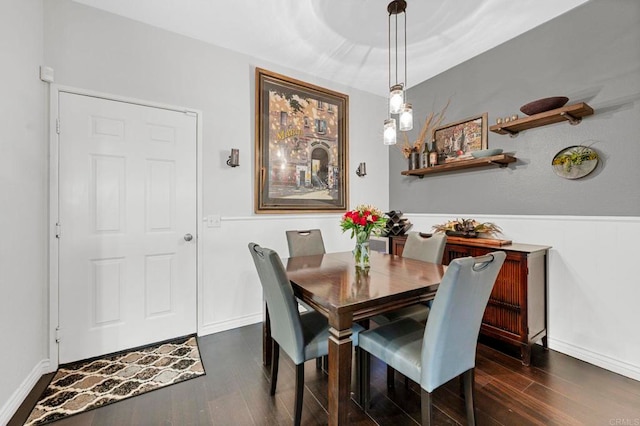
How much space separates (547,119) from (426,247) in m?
1.50

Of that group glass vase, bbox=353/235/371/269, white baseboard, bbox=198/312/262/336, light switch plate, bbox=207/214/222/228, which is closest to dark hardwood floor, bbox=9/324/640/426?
white baseboard, bbox=198/312/262/336

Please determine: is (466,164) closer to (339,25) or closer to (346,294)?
(339,25)

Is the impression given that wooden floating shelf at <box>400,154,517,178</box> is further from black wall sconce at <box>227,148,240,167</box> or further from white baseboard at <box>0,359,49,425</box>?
white baseboard at <box>0,359,49,425</box>

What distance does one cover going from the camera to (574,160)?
7.38 feet

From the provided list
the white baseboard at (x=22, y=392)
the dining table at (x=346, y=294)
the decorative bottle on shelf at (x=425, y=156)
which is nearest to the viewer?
the dining table at (x=346, y=294)

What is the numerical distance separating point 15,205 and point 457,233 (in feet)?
11.4

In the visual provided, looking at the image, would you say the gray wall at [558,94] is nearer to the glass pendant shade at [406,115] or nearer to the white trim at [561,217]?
the white trim at [561,217]

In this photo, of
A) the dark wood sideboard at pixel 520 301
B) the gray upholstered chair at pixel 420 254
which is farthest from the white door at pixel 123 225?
the dark wood sideboard at pixel 520 301

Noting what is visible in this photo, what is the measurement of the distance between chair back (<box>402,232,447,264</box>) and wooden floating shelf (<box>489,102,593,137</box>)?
1.22 m

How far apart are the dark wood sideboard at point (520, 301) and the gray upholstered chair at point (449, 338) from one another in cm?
106

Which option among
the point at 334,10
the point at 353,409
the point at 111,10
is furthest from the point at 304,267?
the point at 111,10

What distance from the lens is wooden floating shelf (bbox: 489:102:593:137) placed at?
2.12 meters

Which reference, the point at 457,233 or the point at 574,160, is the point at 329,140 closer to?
the point at 457,233

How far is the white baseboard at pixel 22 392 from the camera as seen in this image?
61.2 inches
